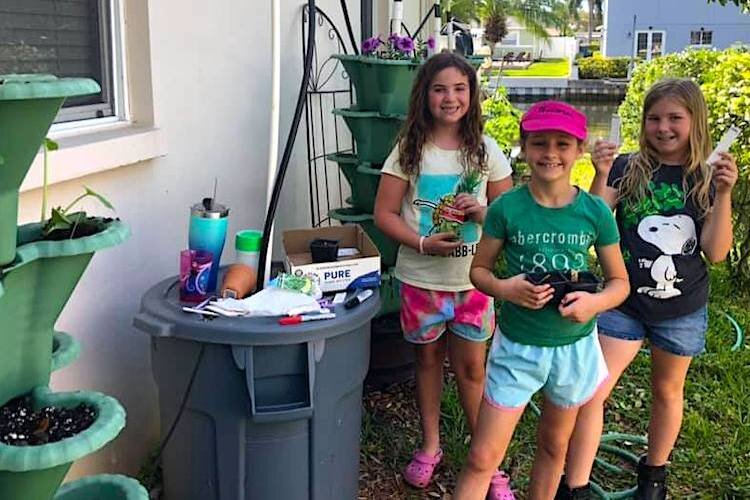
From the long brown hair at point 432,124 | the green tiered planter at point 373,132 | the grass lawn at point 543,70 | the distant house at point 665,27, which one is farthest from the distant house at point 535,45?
the long brown hair at point 432,124

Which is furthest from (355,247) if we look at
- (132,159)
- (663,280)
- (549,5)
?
(549,5)

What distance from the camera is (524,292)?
1955mm

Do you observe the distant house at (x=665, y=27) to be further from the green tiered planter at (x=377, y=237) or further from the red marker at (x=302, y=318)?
the red marker at (x=302, y=318)

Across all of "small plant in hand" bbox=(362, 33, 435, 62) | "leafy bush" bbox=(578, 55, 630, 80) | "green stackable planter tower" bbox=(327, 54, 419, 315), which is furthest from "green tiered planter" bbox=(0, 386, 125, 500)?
"leafy bush" bbox=(578, 55, 630, 80)

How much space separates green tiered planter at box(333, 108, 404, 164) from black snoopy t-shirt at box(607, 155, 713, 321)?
3.67 ft

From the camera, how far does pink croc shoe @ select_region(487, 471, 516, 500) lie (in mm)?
2566

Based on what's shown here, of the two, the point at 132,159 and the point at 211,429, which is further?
the point at 132,159

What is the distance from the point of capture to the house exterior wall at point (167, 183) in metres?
2.29

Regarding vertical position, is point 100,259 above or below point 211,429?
above

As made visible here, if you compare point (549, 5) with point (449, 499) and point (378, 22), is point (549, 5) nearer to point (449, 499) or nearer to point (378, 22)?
point (378, 22)

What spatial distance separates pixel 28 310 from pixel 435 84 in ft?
4.97

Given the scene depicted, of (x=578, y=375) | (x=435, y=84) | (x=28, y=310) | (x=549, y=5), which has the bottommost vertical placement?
(x=578, y=375)

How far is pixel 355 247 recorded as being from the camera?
268cm

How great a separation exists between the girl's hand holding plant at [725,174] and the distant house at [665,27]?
98.6 ft
